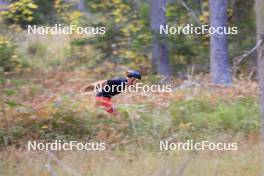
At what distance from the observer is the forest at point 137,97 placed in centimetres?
863

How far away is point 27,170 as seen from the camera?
8.33 m

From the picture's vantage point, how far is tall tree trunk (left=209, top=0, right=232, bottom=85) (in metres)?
14.0

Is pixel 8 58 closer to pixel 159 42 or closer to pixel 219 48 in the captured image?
pixel 159 42

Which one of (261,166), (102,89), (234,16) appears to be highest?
(234,16)

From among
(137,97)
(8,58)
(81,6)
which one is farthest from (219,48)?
(81,6)

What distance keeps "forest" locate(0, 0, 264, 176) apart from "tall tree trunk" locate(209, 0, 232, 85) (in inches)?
0.9

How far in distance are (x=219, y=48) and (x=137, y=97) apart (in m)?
3.43

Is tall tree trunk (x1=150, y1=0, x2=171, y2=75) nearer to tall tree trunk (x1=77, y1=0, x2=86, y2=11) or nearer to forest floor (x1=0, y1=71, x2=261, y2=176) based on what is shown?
forest floor (x1=0, y1=71, x2=261, y2=176)

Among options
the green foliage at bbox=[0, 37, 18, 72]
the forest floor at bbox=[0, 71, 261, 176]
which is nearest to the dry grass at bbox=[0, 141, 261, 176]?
the forest floor at bbox=[0, 71, 261, 176]

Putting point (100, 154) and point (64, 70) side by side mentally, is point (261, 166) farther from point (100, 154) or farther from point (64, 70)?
point (64, 70)

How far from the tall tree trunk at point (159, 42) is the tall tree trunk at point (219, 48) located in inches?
80.8

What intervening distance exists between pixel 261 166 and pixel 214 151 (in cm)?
108

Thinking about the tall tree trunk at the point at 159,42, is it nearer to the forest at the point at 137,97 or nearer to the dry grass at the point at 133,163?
the forest at the point at 137,97

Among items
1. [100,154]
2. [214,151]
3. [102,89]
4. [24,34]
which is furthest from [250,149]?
[24,34]
